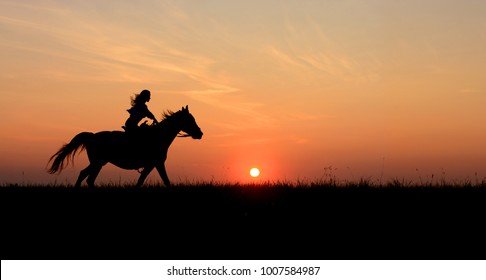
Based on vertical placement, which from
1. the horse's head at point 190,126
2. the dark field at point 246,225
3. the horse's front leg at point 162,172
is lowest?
the dark field at point 246,225

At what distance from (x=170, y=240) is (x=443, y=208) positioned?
5.38 meters

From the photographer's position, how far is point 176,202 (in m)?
12.1

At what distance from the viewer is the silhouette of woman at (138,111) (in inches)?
647

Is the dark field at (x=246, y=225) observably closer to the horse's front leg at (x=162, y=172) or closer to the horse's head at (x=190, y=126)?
the horse's front leg at (x=162, y=172)

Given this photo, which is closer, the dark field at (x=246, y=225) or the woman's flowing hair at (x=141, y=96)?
the dark field at (x=246, y=225)

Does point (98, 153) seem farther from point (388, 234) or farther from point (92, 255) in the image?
point (388, 234)

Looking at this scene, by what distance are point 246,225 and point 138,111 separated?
294 inches

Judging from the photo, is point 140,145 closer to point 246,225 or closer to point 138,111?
point 138,111

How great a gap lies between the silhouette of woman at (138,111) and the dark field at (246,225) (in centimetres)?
341

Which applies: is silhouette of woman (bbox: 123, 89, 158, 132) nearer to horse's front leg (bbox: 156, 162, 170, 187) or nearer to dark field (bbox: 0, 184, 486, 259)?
horse's front leg (bbox: 156, 162, 170, 187)

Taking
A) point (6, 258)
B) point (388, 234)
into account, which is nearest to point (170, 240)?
point (6, 258)

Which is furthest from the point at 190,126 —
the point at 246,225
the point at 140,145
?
the point at 246,225

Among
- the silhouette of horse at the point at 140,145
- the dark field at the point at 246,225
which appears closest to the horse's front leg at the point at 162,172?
the silhouette of horse at the point at 140,145

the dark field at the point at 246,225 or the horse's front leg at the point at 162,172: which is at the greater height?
the horse's front leg at the point at 162,172
